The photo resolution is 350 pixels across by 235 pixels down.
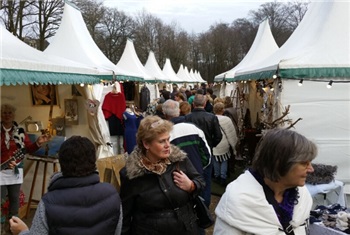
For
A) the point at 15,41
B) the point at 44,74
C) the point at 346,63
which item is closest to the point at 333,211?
the point at 346,63

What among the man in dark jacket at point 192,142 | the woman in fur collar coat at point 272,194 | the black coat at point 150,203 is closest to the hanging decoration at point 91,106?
the man in dark jacket at point 192,142

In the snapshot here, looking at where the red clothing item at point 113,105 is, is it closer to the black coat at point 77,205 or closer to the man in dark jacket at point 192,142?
the man in dark jacket at point 192,142

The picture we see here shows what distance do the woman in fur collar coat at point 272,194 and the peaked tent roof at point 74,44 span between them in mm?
6841

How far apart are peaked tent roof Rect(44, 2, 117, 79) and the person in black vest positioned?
6.32 meters

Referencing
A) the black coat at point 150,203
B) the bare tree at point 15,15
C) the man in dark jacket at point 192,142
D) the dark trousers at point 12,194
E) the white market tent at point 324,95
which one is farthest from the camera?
the bare tree at point 15,15

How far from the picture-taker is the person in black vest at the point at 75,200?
6.02ft

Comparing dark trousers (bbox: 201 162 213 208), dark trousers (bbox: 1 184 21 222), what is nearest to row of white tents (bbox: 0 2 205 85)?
dark trousers (bbox: 1 184 21 222)

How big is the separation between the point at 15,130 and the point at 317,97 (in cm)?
434

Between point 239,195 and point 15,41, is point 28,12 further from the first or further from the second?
point 239,195

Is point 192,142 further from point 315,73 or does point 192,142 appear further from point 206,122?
point 315,73

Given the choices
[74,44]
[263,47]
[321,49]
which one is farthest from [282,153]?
[263,47]

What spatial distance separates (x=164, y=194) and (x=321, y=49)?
4266 millimetres

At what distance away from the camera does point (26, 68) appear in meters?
3.67

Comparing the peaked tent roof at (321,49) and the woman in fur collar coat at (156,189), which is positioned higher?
the peaked tent roof at (321,49)
